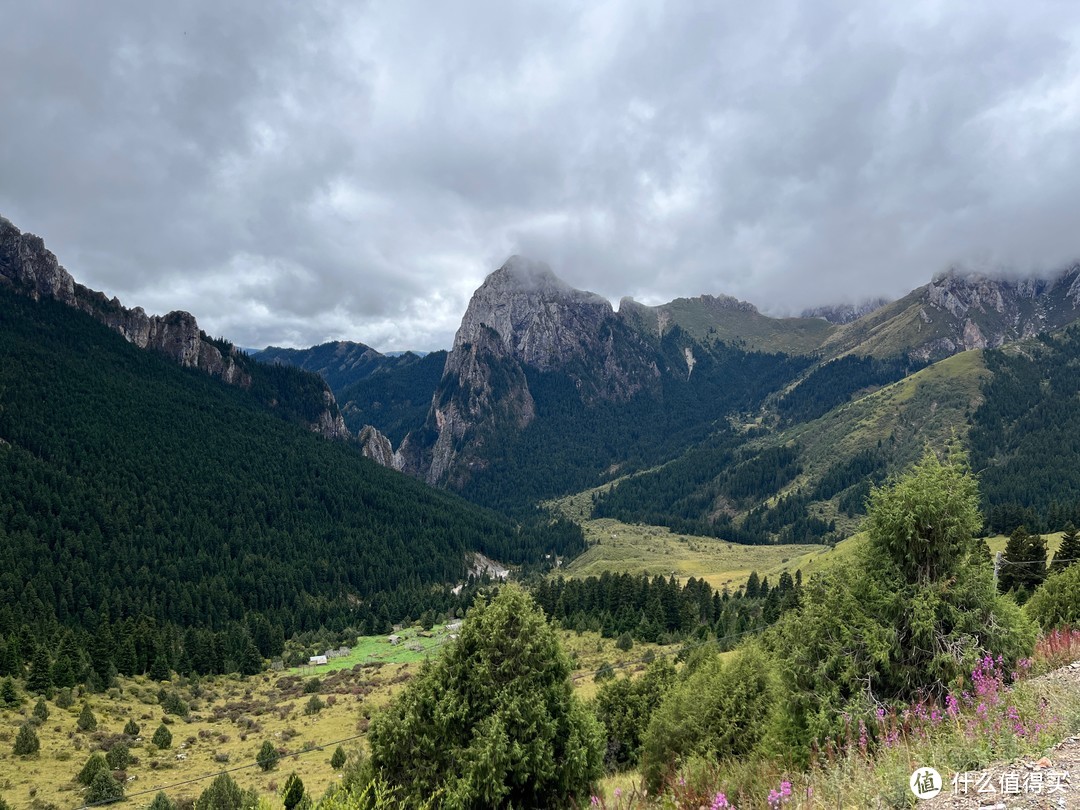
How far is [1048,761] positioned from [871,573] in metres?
7.98

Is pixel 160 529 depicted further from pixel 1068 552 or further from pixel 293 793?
pixel 1068 552

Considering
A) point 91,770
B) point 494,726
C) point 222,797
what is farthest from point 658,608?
point 494,726

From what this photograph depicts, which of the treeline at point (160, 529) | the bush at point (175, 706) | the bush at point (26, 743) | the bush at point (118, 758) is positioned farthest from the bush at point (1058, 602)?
the treeline at point (160, 529)

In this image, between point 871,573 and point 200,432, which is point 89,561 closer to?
point 200,432

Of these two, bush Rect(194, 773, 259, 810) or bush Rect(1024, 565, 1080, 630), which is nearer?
bush Rect(1024, 565, 1080, 630)

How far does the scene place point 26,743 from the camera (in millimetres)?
46812

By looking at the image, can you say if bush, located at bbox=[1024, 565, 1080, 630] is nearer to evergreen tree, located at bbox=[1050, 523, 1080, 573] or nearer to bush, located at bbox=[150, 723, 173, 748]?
evergreen tree, located at bbox=[1050, 523, 1080, 573]

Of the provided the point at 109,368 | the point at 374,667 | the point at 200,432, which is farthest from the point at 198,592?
the point at 109,368

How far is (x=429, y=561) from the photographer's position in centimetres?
17688

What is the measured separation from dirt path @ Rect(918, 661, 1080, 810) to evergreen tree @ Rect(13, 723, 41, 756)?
218ft

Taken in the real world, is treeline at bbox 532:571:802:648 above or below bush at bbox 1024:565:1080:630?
below

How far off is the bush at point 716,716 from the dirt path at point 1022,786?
13973mm

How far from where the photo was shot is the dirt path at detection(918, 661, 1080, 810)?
664cm

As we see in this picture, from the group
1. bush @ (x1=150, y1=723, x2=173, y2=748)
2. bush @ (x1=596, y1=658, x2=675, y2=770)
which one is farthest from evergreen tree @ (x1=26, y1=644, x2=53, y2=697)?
bush @ (x1=596, y1=658, x2=675, y2=770)
